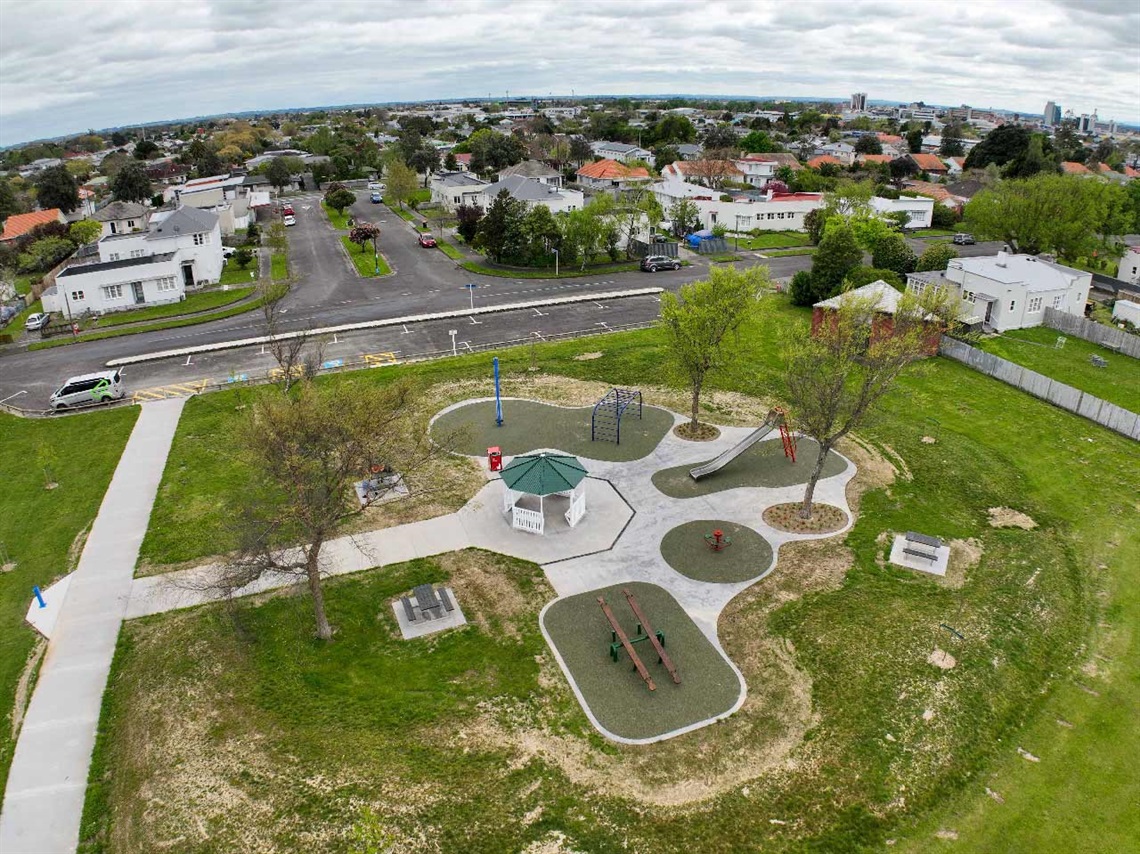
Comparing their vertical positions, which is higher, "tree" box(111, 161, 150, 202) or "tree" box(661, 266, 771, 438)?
"tree" box(111, 161, 150, 202)

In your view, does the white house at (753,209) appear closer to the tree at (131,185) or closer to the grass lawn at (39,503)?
the grass lawn at (39,503)

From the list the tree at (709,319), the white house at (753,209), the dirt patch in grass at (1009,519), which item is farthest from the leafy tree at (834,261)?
the white house at (753,209)

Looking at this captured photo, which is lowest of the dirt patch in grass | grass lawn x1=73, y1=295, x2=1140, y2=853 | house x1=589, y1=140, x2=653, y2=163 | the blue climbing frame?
grass lawn x1=73, y1=295, x2=1140, y2=853

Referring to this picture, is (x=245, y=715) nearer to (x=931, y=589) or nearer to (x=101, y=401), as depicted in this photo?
(x=931, y=589)

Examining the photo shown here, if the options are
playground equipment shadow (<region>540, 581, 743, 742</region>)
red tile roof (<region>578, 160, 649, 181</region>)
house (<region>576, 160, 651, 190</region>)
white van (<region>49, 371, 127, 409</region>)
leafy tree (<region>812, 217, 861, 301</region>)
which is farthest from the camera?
red tile roof (<region>578, 160, 649, 181</region>)

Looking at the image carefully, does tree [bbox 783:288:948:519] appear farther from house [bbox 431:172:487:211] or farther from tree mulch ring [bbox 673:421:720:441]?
house [bbox 431:172:487:211]

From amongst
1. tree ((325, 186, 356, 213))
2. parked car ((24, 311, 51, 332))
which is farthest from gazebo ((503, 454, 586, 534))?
tree ((325, 186, 356, 213))

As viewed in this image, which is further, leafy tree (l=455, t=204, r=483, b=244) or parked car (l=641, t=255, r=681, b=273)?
leafy tree (l=455, t=204, r=483, b=244)
